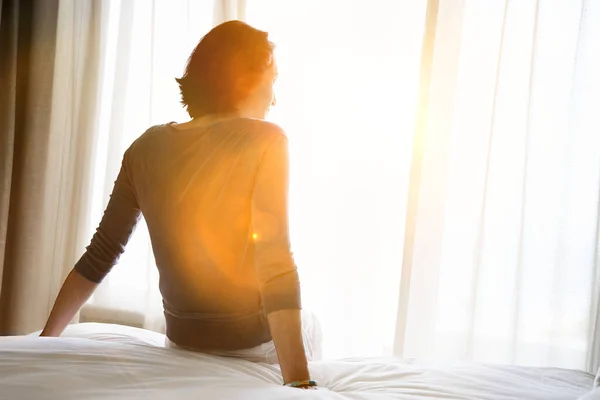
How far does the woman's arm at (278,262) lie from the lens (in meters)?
1.20

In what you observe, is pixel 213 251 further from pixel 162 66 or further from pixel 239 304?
pixel 162 66

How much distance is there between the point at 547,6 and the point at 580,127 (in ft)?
1.24

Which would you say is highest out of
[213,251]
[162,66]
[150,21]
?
[150,21]

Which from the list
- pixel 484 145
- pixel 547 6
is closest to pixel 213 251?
pixel 484 145

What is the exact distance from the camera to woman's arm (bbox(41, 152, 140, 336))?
1.49 metres

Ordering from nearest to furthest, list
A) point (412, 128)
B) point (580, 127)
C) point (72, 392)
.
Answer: point (72, 392) → point (580, 127) → point (412, 128)

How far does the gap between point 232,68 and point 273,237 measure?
14.8 inches

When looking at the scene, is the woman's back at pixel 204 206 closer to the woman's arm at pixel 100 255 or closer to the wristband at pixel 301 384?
the woman's arm at pixel 100 255

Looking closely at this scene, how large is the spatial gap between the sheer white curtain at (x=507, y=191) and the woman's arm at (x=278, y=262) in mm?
1107

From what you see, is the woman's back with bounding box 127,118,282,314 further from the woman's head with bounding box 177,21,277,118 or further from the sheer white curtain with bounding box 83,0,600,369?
the sheer white curtain with bounding box 83,0,600,369

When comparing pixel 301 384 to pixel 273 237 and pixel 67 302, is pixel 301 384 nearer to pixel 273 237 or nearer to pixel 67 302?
pixel 273 237

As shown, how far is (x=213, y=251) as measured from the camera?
135 centimetres

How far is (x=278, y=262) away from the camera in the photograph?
125 cm

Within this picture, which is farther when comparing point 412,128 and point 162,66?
point 162,66
